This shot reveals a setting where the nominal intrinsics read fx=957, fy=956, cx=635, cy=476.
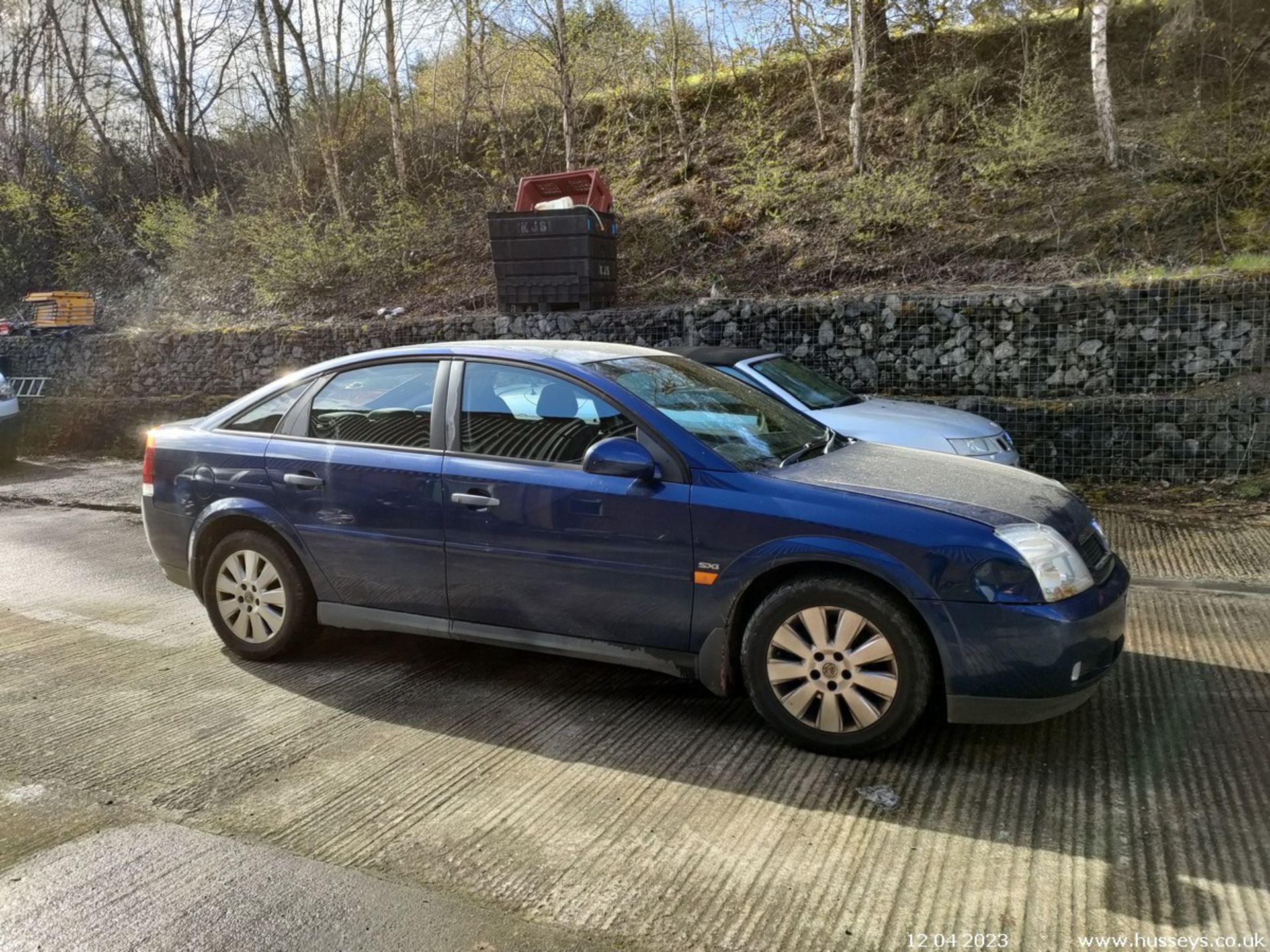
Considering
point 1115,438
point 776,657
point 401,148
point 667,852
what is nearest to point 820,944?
point 667,852

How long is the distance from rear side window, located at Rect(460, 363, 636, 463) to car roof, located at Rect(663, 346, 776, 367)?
285 cm

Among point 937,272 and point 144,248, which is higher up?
point 144,248

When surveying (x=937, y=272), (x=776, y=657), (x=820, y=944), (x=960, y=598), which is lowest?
(x=820, y=944)

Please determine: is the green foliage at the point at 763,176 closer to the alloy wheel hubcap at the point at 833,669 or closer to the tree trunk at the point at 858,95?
the tree trunk at the point at 858,95

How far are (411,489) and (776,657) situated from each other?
1787 mm

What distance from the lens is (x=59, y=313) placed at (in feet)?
49.9

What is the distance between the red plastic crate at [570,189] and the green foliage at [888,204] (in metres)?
2.97

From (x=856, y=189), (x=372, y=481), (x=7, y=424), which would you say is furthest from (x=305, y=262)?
(x=372, y=481)

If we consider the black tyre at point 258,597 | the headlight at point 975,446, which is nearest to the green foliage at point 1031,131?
the headlight at point 975,446

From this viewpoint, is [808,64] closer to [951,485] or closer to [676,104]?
[676,104]

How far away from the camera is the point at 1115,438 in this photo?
8047 mm

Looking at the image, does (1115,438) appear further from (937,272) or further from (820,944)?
(820,944)

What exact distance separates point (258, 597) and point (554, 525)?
1743 millimetres

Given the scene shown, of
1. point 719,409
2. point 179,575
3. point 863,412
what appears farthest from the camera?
point 863,412
